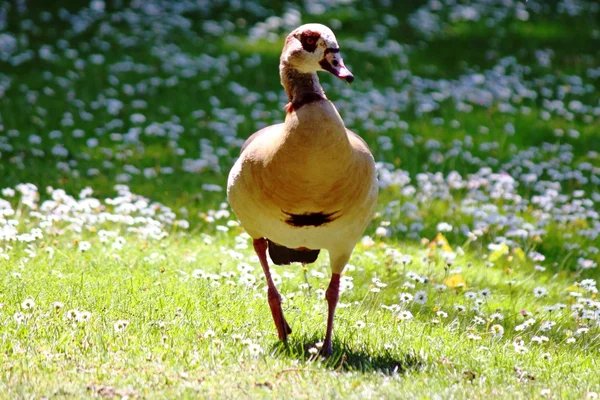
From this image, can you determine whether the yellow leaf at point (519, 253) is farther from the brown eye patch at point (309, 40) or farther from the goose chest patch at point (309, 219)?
the brown eye patch at point (309, 40)

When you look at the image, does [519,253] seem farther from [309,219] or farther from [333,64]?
[333,64]

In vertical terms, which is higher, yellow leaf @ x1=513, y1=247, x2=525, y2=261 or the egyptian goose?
the egyptian goose

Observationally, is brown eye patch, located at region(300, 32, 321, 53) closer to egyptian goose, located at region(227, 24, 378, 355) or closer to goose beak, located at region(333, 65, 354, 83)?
egyptian goose, located at region(227, 24, 378, 355)

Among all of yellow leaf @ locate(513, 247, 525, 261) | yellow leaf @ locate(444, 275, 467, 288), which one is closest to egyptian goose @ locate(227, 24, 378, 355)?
yellow leaf @ locate(444, 275, 467, 288)

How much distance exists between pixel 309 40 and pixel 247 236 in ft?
8.08

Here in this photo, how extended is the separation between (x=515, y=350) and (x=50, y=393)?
2.35 meters

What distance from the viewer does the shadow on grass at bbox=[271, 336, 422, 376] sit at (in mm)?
4359

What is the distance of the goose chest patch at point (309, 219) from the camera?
434 cm

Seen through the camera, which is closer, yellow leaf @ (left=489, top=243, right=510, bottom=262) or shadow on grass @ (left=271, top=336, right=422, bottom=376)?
shadow on grass @ (left=271, top=336, right=422, bottom=376)

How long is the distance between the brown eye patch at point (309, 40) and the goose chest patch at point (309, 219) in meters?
0.80

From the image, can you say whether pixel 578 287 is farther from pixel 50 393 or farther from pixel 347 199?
pixel 50 393

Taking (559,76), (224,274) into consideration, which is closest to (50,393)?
(224,274)

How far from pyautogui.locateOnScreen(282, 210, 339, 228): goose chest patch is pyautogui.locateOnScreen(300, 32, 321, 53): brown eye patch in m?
0.80

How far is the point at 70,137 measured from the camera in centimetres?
920
